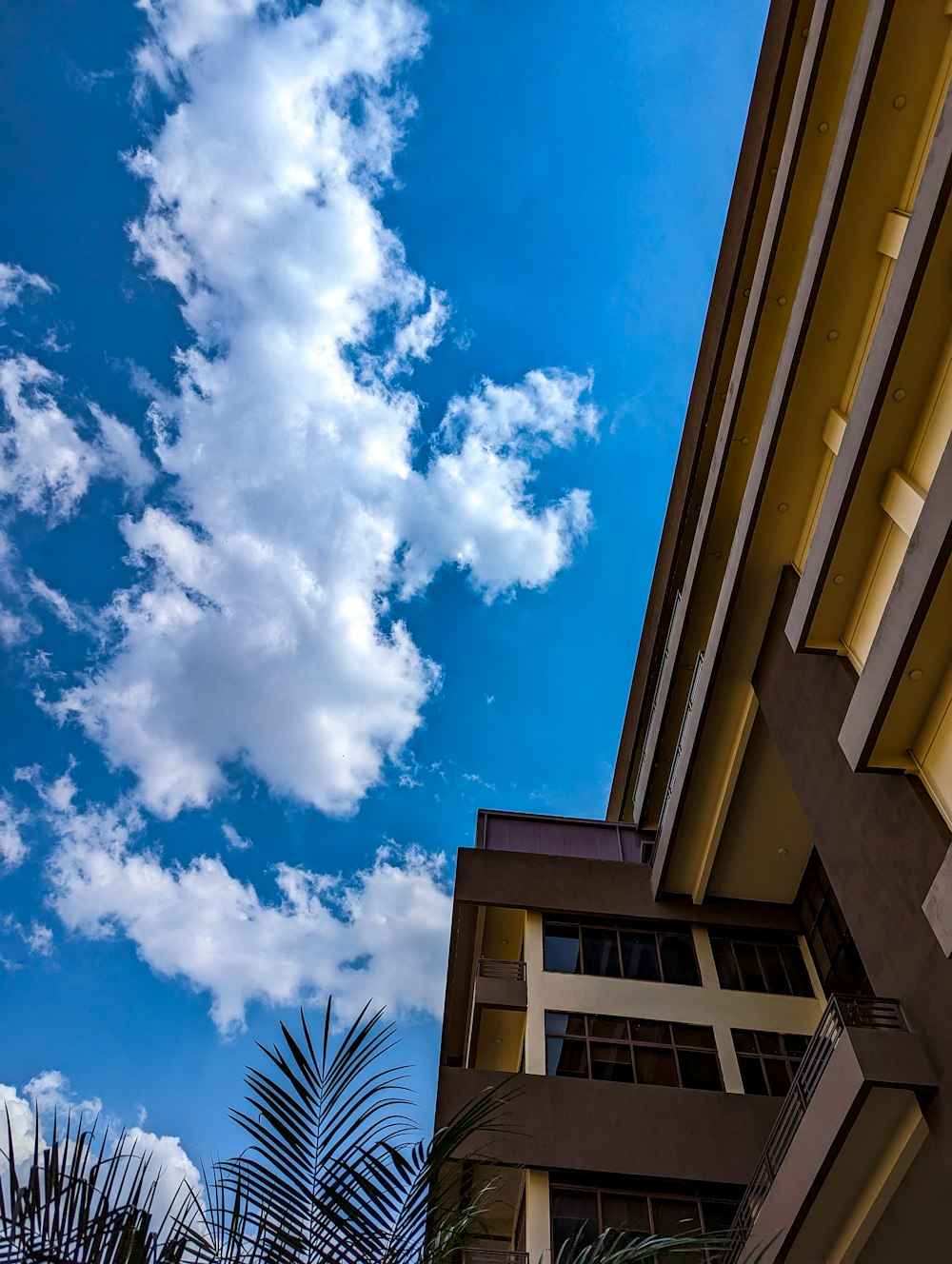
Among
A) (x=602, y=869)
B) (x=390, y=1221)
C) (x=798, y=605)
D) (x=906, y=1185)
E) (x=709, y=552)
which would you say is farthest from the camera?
(x=602, y=869)

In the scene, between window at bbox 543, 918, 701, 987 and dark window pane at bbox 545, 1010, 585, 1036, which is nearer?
dark window pane at bbox 545, 1010, 585, 1036

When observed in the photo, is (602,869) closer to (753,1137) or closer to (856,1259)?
(753,1137)

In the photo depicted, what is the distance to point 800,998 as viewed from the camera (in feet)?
53.9

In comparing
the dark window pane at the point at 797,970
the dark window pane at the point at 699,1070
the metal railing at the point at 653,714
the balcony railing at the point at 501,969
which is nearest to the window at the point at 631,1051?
the dark window pane at the point at 699,1070

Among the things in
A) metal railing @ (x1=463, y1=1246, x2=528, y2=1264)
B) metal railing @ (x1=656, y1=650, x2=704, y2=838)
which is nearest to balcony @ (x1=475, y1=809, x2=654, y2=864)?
metal railing @ (x1=656, y1=650, x2=704, y2=838)

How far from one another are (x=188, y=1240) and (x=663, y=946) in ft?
47.9

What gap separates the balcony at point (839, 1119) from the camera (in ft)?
29.8

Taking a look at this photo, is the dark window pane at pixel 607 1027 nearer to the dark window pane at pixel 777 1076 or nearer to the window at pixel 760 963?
the window at pixel 760 963

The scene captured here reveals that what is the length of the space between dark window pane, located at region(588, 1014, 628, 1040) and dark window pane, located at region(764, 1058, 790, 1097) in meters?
2.37

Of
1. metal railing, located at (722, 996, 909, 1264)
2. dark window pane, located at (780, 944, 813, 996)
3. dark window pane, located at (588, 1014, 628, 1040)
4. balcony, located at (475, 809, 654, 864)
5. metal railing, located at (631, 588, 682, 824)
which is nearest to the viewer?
metal railing, located at (722, 996, 909, 1264)

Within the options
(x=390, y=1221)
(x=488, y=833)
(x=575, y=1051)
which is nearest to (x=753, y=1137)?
(x=575, y=1051)

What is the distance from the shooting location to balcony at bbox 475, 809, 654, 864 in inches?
752

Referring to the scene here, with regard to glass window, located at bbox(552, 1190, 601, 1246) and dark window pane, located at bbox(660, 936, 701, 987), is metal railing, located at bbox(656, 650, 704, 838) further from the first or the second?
glass window, located at bbox(552, 1190, 601, 1246)

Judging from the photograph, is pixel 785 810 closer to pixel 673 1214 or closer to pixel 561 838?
pixel 561 838
